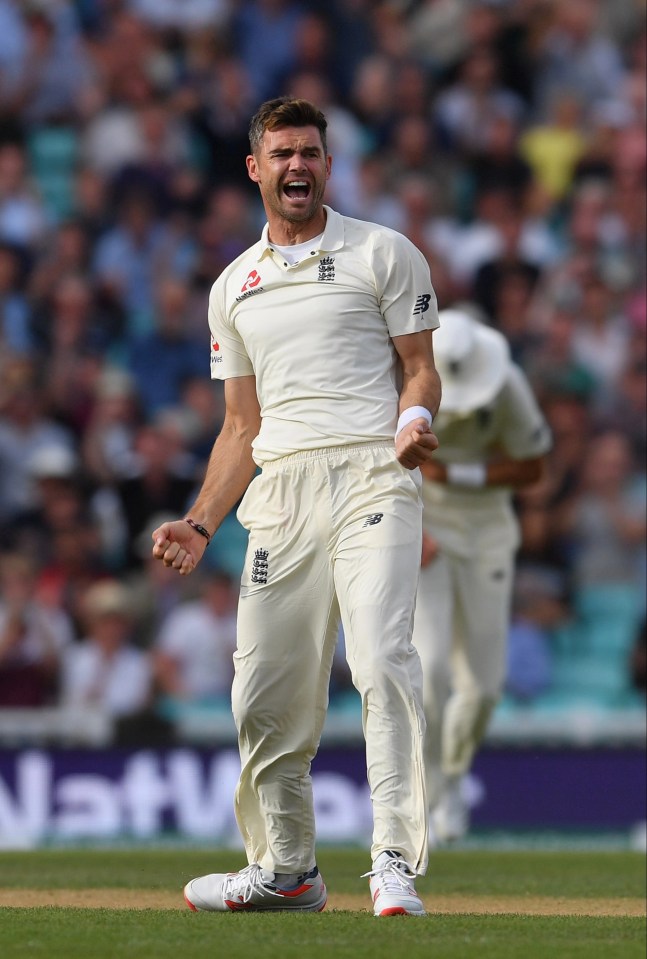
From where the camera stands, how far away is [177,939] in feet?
15.4

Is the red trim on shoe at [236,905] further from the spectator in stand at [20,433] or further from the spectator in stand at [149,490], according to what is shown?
the spectator in stand at [20,433]

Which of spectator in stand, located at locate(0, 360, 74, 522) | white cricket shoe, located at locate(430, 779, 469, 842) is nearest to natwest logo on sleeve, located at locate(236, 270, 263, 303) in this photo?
white cricket shoe, located at locate(430, 779, 469, 842)

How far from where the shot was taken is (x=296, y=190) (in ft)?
18.0

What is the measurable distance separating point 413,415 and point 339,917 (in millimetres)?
1445

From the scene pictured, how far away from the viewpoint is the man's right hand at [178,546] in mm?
5406

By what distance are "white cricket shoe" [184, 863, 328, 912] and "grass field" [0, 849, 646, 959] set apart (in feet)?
0.31

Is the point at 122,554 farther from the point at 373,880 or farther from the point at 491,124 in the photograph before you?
the point at 373,880

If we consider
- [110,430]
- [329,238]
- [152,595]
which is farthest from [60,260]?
[329,238]

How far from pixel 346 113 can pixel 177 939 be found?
1156cm

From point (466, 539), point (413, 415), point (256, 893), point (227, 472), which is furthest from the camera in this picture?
point (466, 539)

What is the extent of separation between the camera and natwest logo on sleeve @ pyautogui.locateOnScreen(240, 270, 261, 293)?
557 cm

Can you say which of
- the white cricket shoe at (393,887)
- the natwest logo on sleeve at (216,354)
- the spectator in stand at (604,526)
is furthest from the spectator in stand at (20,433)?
the white cricket shoe at (393,887)

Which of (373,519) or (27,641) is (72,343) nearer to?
(27,641)

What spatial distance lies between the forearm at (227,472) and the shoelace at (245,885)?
1.04 meters
